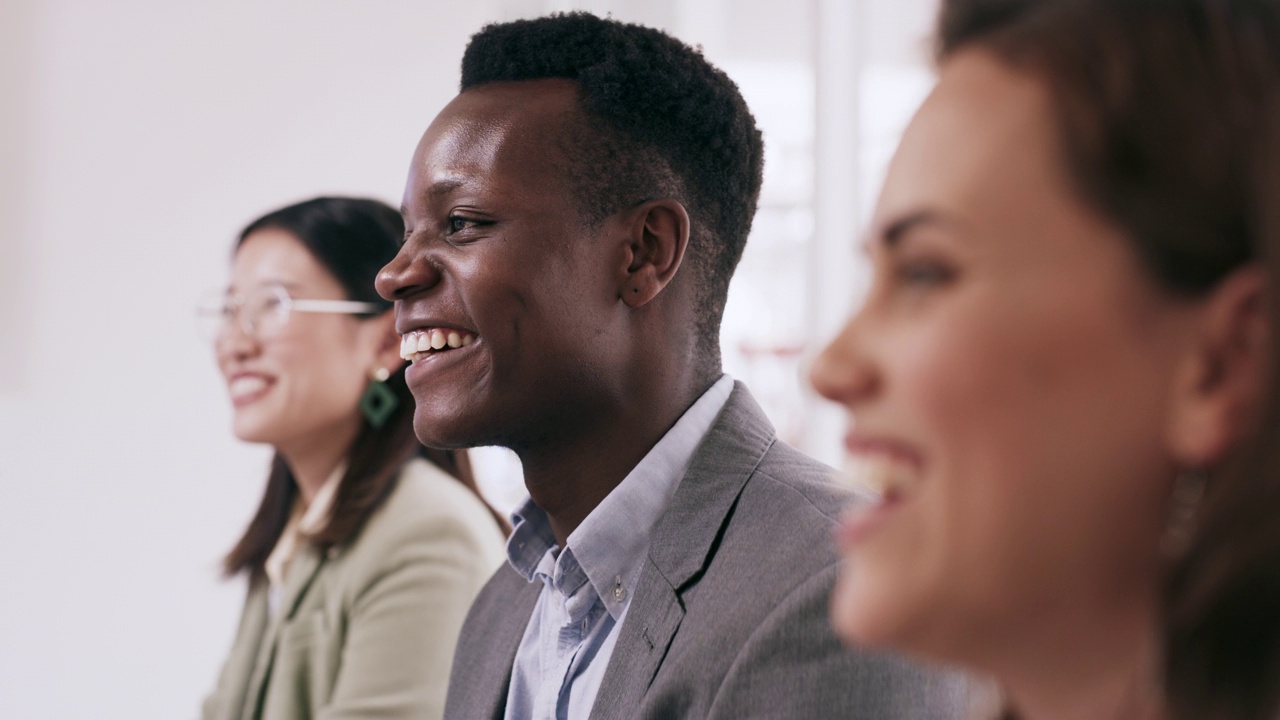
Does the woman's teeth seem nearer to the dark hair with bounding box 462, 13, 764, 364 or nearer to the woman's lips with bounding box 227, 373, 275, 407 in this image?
the woman's lips with bounding box 227, 373, 275, 407

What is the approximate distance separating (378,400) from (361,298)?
0.70ft

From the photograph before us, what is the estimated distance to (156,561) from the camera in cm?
363

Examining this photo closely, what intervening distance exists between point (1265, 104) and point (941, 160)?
0.54 ft

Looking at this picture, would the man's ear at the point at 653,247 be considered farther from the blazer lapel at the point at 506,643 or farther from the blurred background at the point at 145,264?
the blurred background at the point at 145,264

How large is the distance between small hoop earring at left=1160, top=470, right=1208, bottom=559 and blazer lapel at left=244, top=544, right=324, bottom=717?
1.91 metres

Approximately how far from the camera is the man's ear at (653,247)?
1406mm

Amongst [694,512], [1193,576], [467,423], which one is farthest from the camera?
[467,423]

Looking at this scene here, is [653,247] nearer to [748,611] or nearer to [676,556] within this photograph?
[676,556]

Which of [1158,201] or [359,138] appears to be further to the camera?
[359,138]

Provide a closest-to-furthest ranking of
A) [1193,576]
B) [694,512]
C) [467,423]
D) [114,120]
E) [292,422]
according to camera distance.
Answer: [1193,576] → [694,512] → [467,423] → [292,422] → [114,120]

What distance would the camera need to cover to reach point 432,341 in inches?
56.2

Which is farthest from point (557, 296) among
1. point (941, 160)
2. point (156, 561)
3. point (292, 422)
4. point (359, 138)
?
point (156, 561)

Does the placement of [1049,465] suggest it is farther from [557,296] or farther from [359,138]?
[359,138]

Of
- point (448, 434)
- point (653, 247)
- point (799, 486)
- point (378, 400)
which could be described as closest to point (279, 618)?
point (378, 400)
